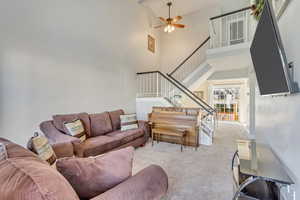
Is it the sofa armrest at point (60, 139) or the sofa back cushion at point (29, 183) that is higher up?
the sofa back cushion at point (29, 183)

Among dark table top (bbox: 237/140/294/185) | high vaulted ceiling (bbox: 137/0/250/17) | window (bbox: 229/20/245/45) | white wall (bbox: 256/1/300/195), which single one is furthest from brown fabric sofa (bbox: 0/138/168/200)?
window (bbox: 229/20/245/45)

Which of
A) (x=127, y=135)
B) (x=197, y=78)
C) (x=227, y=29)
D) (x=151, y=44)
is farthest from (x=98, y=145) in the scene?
(x=227, y=29)

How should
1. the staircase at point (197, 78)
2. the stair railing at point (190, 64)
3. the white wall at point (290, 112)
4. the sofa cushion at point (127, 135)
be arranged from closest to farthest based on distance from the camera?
the white wall at point (290, 112), the sofa cushion at point (127, 135), the staircase at point (197, 78), the stair railing at point (190, 64)

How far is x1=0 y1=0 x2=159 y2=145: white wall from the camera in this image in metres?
2.53

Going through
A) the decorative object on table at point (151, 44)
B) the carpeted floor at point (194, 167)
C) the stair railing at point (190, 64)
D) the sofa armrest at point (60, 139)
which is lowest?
the carpeted floor at point (194, 167)

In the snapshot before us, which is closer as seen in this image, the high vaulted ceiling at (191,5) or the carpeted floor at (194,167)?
the carpeted floor at (194,167)

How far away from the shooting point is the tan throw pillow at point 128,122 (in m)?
3.79

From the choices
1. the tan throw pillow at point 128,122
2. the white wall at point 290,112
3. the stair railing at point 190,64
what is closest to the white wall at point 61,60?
the tan throw pillow at point 128,122

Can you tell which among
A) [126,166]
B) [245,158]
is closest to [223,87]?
[245,158]

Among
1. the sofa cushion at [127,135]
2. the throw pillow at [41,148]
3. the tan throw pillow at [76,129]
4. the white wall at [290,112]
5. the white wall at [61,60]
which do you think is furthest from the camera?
the sofa cushion at [127,135]

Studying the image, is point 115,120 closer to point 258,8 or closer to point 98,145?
point 98,145

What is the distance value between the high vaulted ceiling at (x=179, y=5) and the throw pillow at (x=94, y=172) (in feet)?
19.8

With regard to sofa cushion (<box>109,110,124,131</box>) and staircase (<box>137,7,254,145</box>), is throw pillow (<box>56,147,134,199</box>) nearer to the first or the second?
sofa cushion (<box>109,110,124,131</box>)

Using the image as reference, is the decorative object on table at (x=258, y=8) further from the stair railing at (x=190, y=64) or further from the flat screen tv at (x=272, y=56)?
the stair railing at (x=190, y=64)
